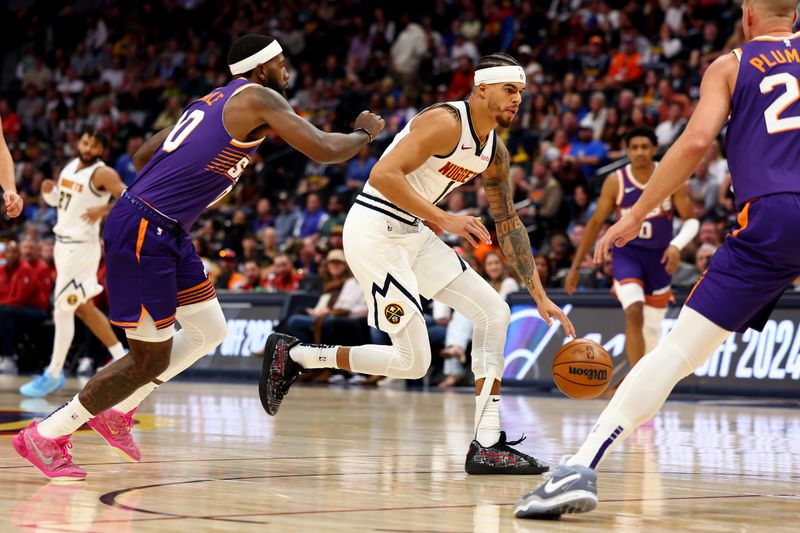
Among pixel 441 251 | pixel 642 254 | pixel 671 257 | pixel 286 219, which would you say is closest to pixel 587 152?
pixel 286 219

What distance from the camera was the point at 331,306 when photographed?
15820mm

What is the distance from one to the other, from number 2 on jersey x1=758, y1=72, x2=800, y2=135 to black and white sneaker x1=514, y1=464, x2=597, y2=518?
1538mm

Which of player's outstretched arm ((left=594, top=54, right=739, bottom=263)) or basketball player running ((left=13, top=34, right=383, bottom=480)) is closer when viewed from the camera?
player's outstretched arm ((left=594, top=54, right=739, bottom=263))

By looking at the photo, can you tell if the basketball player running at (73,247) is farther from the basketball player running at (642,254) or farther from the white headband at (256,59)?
the white headband at (256,59)

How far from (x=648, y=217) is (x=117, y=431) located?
5.96 m

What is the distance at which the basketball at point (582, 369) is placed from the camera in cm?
689

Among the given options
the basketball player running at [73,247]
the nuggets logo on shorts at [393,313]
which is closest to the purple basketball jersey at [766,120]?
the nuggets logo on shorts at [393,313]

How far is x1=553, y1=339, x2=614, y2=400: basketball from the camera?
6895 millimetres

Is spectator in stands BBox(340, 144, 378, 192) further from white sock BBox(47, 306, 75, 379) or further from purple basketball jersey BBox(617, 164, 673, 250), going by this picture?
purple basketball jersey BBox(617, 164, 673, 250)

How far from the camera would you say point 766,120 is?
15.7ft

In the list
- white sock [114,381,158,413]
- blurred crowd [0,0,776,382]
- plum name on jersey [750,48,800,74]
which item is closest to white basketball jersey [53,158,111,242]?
blurred crowd [0,0,776,382]

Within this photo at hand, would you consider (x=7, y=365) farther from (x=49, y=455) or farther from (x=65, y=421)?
(x=49, y=455)

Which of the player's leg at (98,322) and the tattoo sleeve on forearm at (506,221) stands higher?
the tattoo sleeve on forearm at (506,221)

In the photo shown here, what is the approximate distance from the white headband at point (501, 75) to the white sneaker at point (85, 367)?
11694 mm
